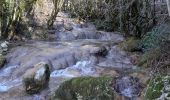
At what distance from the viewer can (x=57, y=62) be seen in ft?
35.4

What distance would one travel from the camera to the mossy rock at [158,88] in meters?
6.34

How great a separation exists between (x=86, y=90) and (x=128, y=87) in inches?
47.5

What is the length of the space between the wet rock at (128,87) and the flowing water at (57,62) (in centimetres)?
140

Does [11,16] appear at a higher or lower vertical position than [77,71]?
higher

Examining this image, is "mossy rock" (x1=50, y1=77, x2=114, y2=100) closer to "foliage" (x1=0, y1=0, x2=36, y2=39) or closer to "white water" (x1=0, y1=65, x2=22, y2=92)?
"white water" (x1=0, y1=65, x2=22, y2=92)

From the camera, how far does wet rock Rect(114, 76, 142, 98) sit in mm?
7648

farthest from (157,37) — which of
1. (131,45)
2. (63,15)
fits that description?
(63,15)

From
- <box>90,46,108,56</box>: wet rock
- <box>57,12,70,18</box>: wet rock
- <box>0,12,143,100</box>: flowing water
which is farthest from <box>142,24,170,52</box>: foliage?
<box>57,12,70,18</box>: wet rock

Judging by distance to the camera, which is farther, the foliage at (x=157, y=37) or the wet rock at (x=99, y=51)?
the wet rock at (x=99, y=51)

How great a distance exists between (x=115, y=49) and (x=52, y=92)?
4.47m

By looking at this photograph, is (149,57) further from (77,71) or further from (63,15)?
(63,15)

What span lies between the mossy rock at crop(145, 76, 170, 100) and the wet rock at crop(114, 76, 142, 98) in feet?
2.99

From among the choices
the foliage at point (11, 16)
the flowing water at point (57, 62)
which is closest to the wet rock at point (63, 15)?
the foliage at point (11, 16)

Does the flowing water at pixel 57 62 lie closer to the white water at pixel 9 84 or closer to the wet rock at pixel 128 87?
the white water at pixel 9 84
